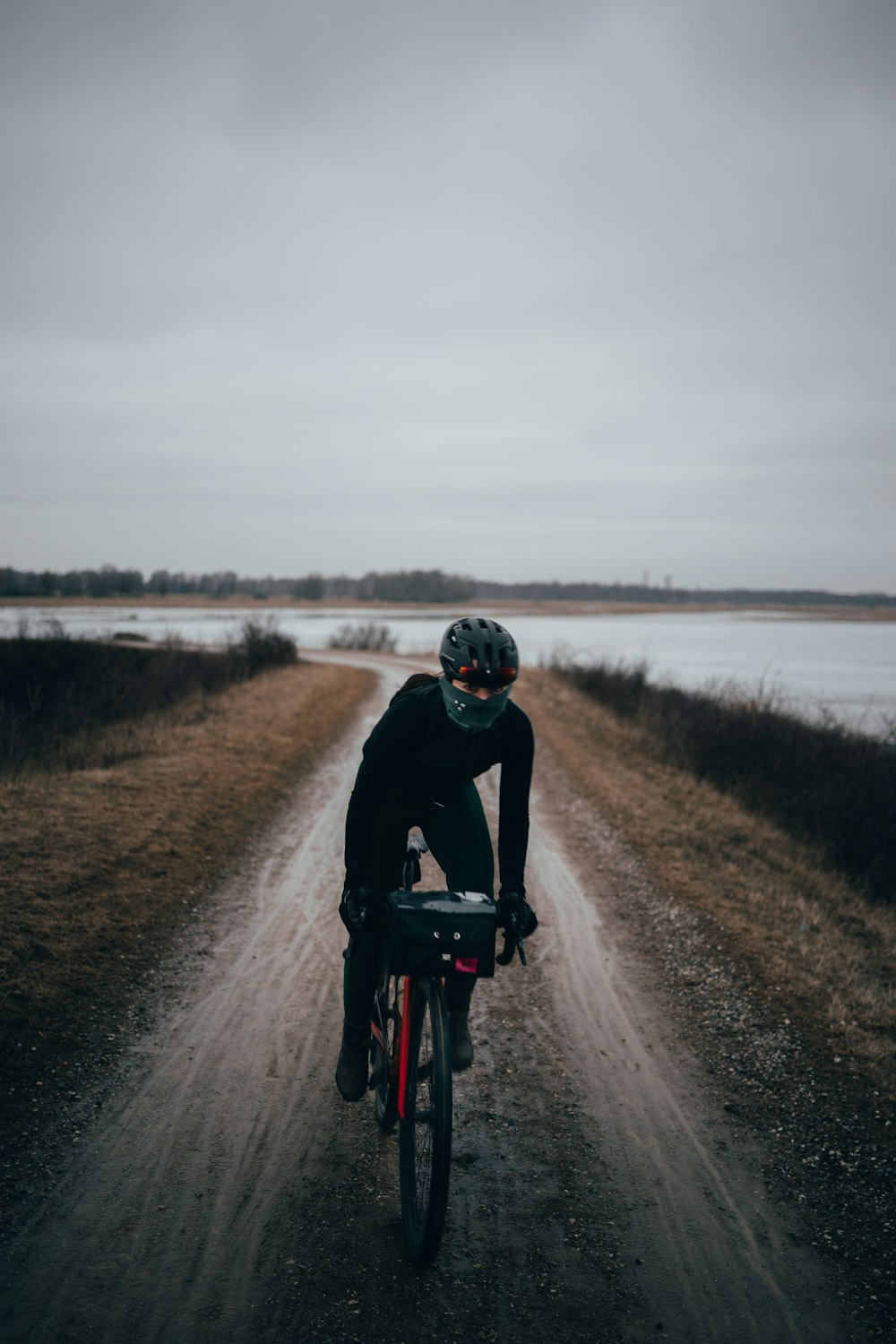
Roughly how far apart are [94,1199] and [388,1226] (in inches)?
45.6

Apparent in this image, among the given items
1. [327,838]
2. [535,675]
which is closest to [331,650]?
[535,675]

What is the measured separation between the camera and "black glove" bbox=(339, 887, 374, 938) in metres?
2.92

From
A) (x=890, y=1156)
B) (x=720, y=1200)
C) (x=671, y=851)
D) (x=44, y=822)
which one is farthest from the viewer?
(x=671, y=851)

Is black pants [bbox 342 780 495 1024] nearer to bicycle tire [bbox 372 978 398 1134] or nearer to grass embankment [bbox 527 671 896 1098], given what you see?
bicycle tire [bbox 372 978 398 1134]

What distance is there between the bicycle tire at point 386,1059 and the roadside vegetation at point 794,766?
7378 millimetres

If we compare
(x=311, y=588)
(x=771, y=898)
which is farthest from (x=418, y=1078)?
(x=311, y=588)

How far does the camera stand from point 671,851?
811cm

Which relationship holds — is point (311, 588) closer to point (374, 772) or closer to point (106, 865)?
point (106, 865)

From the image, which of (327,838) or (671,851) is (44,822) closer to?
(327,838)

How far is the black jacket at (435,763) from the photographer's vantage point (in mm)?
3064

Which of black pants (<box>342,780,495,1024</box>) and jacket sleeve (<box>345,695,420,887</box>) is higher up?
jacket sleeve (<box>345,695,420,887</box>)

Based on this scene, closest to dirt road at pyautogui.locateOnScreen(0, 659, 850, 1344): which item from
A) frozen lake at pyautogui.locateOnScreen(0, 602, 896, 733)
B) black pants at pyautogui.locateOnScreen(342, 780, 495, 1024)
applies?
black pants at pyautogui.locateOnScreen(342, 780, 495, 1024)

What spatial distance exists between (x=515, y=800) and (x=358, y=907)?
798 millimetres

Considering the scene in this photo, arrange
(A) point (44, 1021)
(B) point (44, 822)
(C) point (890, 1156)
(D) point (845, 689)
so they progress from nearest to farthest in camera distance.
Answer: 1. (C) point (890, 1156)
2. (A) point (44, 1021)
3. (B) point (44, 822)
4. (D) point (845, 689)
